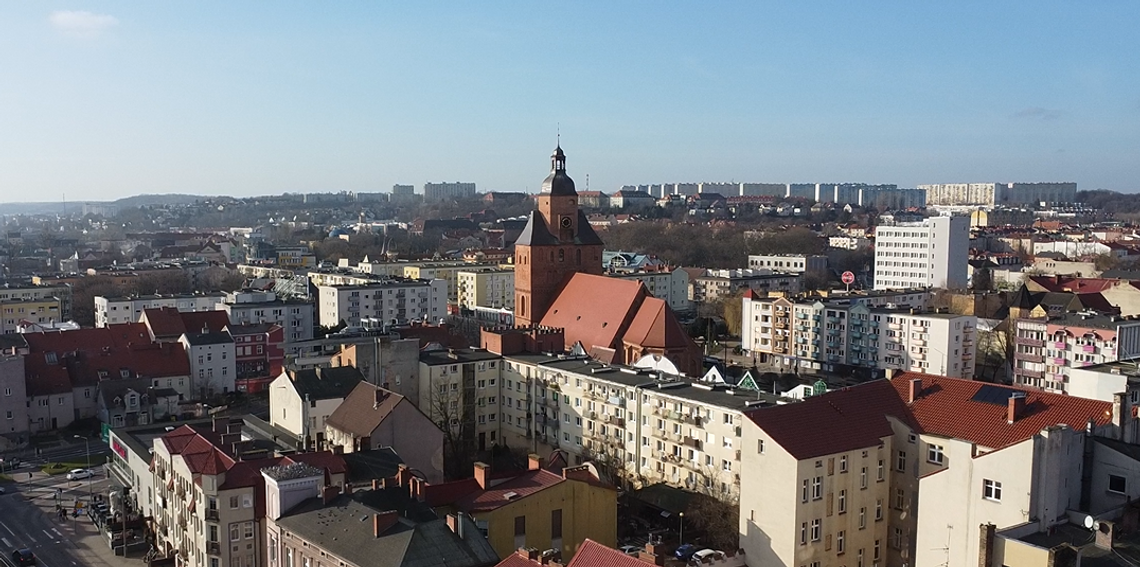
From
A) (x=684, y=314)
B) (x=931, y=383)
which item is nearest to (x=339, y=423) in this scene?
(x=931, y=383)

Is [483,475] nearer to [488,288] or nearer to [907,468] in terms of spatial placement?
[907,468]

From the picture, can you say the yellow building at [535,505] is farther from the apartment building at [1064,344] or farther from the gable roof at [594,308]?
the apartment building at [1064,344]

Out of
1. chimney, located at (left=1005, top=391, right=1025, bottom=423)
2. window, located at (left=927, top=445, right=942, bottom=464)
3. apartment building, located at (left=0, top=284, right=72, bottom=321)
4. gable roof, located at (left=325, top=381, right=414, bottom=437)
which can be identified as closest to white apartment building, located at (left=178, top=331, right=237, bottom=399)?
gable roof, located at (left=325, top=381, right=414, bottom=437)

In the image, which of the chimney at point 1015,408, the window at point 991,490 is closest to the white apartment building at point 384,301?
the chimney at point 1015,408

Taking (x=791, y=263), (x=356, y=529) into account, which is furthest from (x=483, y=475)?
(x=791, y=263)

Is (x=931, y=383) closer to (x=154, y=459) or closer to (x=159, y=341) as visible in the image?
(x=154, y=459)

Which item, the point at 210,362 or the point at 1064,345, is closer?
the point at 210,362

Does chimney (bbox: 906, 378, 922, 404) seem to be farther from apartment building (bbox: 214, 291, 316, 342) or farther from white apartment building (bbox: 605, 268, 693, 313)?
white apartment building (bbox: 605, 268, 693, 313)
